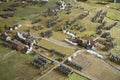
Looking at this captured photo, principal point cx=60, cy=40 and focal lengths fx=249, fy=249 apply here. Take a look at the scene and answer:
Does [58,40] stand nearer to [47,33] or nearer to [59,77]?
Result: [47,33]

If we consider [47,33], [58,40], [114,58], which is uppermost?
[47,33]

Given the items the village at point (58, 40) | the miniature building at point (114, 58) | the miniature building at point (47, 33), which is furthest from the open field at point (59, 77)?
the miniature building at point (47, 33)

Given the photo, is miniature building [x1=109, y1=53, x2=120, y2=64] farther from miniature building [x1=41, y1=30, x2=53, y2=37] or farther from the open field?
miniature building [x1=41, y1=30, x2=53, y2=37]

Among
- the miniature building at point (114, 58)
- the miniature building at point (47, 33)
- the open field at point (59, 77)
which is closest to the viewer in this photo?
the open field at point (59, 77)

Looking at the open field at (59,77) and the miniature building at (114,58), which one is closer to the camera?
the open field at (59,77)

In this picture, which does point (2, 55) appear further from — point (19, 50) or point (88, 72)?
point (88, 72)

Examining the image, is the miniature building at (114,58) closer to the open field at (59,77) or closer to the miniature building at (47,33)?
the open field at (59,77)

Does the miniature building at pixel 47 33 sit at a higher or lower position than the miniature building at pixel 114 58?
higher

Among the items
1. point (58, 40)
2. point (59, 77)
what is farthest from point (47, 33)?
point (59, 77)

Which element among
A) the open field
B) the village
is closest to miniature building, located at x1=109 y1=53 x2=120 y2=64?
the village
